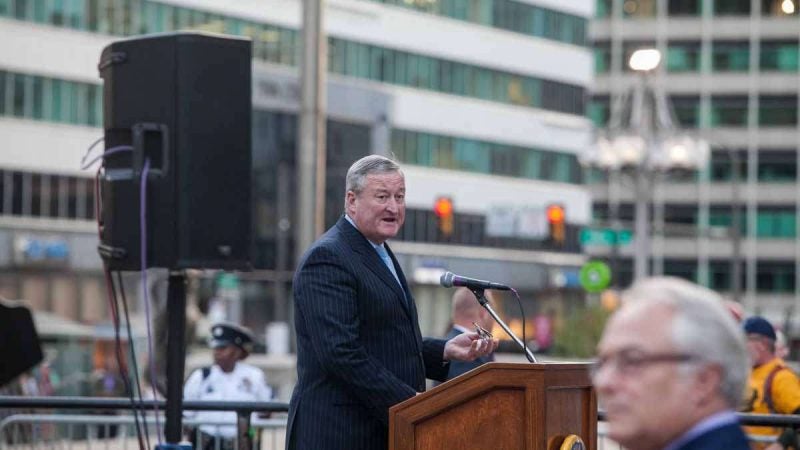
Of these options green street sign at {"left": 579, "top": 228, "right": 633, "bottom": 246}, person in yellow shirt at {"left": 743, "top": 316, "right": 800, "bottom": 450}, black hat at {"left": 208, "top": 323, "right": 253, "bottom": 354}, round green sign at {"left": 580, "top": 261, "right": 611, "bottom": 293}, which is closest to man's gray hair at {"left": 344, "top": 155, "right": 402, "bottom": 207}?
person in yellow shirt at {"left": 743, "top": 316, "right": 800, "bottom": 450}

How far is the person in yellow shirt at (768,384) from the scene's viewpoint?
415 inches

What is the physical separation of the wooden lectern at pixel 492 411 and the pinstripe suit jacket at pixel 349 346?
0.20m

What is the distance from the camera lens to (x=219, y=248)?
732cm

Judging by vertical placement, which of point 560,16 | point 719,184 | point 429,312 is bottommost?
point 429,312

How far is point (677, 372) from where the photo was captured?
3.20m

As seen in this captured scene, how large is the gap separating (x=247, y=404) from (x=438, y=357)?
303cm

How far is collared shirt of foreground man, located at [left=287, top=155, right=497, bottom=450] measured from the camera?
607 cm

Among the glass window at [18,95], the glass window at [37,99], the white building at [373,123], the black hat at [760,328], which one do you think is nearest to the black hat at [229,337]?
the black hat at [760,328]

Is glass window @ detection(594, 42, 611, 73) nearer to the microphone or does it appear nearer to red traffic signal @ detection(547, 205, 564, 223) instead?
red traffic signal @ detection(547, 205, 564, 223)

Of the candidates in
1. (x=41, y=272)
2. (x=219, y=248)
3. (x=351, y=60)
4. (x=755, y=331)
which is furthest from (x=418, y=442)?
(x=351, y=60)

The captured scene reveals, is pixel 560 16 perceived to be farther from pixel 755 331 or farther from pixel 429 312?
pixel 755 331

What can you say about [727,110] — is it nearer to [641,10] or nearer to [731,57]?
[731,57]

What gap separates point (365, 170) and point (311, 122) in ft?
29.9

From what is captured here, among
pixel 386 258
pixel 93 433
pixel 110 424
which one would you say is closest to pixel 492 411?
pixel 386 258
